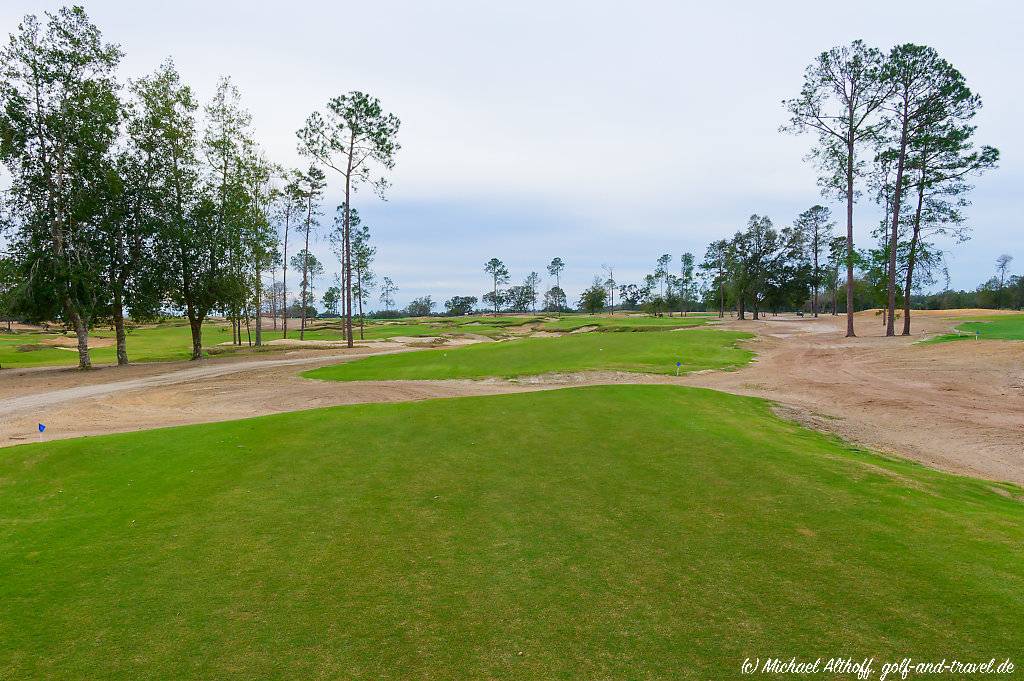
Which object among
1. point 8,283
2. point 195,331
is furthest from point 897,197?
point 8,283

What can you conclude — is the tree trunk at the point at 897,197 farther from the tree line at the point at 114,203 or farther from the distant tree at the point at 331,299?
the distant tree at the point at 331,299

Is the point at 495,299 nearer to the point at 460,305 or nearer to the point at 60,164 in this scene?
the point at 460,305

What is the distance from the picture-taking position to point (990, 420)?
548 inches

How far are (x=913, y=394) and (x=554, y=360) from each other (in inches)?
636

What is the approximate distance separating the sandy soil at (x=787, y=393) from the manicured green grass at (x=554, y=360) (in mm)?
1610

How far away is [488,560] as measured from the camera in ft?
17.2

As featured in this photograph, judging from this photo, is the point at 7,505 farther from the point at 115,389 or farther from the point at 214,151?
the point at 214,151

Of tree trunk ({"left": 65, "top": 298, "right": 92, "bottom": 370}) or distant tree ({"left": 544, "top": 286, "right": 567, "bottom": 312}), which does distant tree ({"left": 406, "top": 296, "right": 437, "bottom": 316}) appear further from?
tree trunk ({"left": 65, "top": 298, "right": 92, "bottom": 370})

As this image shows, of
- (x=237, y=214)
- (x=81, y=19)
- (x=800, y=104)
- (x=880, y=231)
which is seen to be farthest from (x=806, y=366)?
(x=81, y=19)

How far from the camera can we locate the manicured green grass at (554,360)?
25250mm

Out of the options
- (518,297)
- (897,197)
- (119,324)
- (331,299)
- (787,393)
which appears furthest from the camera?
(518,297)

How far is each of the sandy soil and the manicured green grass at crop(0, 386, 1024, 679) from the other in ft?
16.4

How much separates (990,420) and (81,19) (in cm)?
4497

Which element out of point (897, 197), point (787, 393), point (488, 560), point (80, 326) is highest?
point (897, 197)
